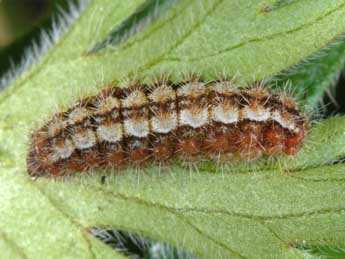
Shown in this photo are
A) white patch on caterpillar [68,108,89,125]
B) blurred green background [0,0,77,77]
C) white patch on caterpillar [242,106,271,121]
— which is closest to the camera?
white patch on caterpillar [242,106,271,121]

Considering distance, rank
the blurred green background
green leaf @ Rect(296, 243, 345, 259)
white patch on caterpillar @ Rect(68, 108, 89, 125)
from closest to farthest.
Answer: green leaf @ Rect(296, 243, 345, 259)
white patch on caterpillar @ Rect(68, 108, 89, 125)
the blurred green background

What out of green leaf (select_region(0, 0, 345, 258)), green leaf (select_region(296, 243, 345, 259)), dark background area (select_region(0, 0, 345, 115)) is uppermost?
dark background area (select_region(0, 0, 345, 115))

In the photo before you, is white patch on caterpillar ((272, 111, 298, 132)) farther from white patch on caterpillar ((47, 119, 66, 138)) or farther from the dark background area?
white patch on caterpillar ((47, 119, 66, 138))

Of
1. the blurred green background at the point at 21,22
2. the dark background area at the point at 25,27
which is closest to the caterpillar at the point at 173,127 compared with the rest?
the dark background area at the point at 25,27

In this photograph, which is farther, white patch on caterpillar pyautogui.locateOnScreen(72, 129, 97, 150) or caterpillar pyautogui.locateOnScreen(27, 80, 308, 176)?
white patch on caterpillar pyautogui.locateOnScreen(72, 129, 97, 150)

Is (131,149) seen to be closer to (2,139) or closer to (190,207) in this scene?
(190,207)

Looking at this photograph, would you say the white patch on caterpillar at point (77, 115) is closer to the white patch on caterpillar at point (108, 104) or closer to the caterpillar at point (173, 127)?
the caterpillar at point (173, 127)

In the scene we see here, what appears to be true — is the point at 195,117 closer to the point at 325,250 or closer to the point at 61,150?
the point at 61,150

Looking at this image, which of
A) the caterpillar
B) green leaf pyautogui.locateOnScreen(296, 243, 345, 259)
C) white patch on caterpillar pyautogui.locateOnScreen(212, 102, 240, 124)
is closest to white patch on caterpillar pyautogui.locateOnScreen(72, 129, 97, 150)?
the caterpillar
